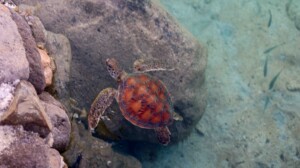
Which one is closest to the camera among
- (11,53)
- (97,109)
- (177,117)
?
(11,53)

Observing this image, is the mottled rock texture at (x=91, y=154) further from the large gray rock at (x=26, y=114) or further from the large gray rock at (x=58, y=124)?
the large gray rock at (x=26, y=114)

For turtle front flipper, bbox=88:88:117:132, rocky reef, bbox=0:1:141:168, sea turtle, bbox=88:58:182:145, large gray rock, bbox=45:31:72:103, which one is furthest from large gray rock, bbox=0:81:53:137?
sea turtle, bbox=88:58:182:145

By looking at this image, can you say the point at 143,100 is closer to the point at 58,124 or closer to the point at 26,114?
the point at 58,124

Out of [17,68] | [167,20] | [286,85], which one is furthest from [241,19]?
[17,68]

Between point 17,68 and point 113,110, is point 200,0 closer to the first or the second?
point 113,110

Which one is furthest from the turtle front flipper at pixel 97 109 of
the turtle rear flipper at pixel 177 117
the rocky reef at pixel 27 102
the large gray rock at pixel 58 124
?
the large gray rock at pixel 58 124

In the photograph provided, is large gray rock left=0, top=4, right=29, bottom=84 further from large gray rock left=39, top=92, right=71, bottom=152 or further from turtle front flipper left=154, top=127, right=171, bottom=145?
turtle front flipper left=154, top=127, right=171, bottom=145

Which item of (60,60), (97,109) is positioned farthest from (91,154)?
(60,60)
